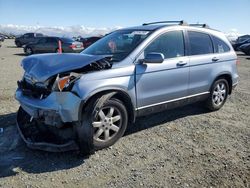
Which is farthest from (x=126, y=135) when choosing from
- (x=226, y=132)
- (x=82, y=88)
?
(x=226, y=132)

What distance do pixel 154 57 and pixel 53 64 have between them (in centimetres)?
157

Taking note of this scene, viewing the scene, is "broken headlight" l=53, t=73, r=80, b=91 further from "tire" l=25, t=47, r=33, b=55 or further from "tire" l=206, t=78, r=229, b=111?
"tire" l=25, t=47, r=33, b=55

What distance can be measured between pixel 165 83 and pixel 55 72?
6.59ft

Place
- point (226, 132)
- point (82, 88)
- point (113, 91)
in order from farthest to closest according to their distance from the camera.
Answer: point (226, 132) → point (113, 91) → point (82, 88)

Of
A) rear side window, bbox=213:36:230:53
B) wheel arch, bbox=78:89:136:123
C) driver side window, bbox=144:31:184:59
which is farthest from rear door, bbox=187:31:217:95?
wheel arch, bbox=78:89:136:123

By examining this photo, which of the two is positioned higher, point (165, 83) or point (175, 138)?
point (165, 83)

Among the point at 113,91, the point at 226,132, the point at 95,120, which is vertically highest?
the point at 113,91

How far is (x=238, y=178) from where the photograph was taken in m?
4.02

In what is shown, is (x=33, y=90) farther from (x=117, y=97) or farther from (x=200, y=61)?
(x=200, y=61)

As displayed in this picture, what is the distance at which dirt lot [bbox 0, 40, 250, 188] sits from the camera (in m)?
3.93

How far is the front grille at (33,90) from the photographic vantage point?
4.67 m

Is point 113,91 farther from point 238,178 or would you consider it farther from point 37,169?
point 238,178

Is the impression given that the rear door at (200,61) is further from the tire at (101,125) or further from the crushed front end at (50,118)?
the crushed front end at (50,118)

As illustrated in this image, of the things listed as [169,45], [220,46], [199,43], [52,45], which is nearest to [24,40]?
[52,45]
